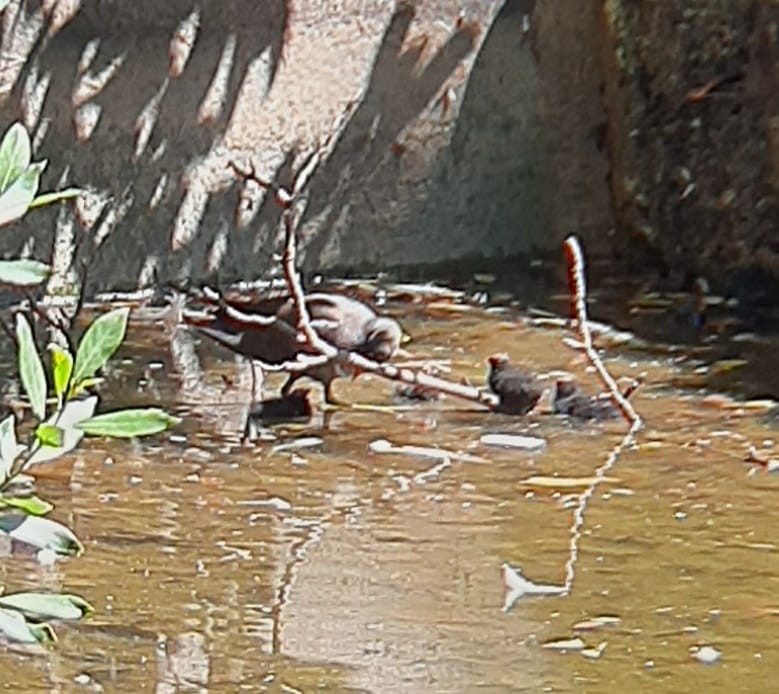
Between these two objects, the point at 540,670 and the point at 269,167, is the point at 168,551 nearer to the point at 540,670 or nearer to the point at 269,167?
the point at 540,670

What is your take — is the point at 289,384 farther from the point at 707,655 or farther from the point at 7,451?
the point at 7,451

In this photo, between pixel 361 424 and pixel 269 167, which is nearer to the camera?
pixel 361 424

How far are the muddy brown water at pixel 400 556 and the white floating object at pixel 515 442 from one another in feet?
0.11

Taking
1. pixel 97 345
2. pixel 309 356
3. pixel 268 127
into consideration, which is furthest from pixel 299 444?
pixel 97 345

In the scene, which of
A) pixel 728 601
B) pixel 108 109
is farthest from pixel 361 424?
pixel 108 109

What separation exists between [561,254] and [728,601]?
11.5ft

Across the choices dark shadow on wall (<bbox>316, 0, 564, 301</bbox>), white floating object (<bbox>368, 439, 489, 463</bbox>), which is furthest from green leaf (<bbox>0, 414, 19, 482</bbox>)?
dark shadow on wall (<bbox>316, 0, 564, 301</bbox>)

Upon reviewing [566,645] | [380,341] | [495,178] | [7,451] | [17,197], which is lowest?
[566,645]

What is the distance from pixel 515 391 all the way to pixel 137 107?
74.6 inches

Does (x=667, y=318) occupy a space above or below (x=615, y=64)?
below

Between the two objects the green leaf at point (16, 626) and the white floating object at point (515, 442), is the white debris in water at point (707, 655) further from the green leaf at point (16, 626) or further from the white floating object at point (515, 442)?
the green leaf at point (16, 626)

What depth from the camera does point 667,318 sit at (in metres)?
5.56

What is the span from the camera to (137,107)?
5734 mm

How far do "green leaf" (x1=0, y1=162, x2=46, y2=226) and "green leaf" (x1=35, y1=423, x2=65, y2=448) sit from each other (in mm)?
118
